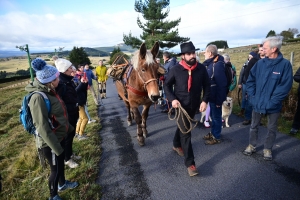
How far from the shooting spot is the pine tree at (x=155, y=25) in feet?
66.3

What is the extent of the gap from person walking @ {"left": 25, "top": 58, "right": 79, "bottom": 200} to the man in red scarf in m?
1.74

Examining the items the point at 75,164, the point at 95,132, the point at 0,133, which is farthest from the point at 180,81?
the point at 0,133

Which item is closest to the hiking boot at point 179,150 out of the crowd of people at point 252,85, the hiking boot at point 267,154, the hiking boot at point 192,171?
the crowd of people at point 252,85

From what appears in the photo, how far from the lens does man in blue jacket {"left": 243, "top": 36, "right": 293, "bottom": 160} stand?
299 centimetres

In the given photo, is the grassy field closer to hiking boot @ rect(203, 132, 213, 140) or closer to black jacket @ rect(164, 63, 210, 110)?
black jacket @ rect(164, 63, 210, 110)

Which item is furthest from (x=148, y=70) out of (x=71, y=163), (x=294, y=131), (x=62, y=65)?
(x=294, y=131)

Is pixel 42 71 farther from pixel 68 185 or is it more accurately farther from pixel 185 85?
pixel 185 85

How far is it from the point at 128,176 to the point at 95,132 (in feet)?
8.20

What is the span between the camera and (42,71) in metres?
2.33

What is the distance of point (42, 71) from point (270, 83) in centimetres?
365

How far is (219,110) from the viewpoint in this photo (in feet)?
13.3

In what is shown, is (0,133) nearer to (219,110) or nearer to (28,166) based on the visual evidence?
(28,166)

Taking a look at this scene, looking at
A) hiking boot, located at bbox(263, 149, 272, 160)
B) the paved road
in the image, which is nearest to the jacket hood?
the paved road

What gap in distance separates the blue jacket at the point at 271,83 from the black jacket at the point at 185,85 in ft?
3.28
